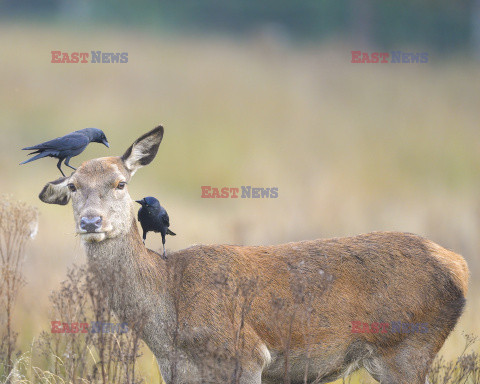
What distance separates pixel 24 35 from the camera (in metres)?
27.6

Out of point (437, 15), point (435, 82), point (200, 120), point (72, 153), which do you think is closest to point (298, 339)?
point (72, 153)

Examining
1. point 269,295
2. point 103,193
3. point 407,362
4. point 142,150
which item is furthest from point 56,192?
point 407,362

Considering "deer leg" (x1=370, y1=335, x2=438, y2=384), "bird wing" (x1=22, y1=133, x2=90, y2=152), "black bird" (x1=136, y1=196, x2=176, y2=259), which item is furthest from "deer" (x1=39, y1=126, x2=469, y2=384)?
"bird wing" (x1=22, y1=133, x2=90, y2=152)

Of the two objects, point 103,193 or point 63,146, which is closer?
point 103,193

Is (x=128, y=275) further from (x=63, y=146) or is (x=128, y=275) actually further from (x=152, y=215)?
(x=63, y=146)

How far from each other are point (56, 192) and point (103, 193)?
1.88 feet

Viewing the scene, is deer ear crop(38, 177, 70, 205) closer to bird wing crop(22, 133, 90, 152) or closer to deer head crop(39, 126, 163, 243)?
deer head crop(39, 126, 163, 243)

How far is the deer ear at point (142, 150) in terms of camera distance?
263 inches

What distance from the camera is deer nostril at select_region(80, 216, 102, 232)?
608cm

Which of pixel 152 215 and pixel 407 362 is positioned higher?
pixel 152 215

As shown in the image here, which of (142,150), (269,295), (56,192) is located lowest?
(269,295)

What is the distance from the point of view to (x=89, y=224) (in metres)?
6.09

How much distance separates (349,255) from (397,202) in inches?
448

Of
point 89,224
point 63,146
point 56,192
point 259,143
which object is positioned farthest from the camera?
point 259,143
